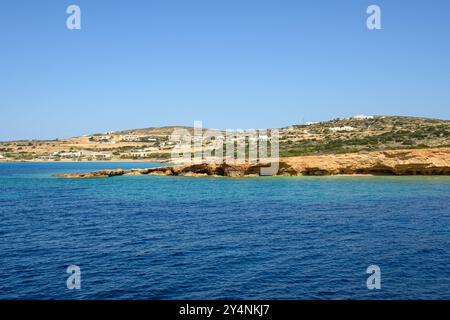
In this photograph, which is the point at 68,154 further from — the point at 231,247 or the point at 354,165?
the point at 231,247

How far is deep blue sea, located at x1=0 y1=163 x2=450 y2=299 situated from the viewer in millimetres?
14883

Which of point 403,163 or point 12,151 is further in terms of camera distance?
point 12,151

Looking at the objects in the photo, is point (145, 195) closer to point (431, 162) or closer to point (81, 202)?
point (81, 202)

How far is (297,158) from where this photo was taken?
6384 cm

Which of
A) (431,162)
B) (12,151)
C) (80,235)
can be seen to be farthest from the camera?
(12,151)

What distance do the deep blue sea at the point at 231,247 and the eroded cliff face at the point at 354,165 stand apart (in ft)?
61.6

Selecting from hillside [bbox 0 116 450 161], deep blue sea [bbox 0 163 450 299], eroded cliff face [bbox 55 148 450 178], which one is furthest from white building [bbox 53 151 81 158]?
deep blue sea [bbox 0 163 450 299]

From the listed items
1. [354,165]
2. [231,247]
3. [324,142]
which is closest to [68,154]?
[324,142]

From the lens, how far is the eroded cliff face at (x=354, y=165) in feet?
187

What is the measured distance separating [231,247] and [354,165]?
44501 mm

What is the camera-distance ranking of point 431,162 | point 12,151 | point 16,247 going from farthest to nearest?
point 12,151, point 431,162, point 16,247

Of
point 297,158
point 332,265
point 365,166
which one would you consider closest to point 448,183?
point 365,166

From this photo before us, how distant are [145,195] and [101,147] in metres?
152

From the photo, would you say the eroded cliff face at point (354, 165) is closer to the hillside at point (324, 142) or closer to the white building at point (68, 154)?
the hillside at point (324, 142)
